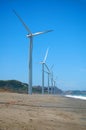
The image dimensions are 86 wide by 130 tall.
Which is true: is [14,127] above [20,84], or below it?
below

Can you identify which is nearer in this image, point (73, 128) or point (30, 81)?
point (73, 128)

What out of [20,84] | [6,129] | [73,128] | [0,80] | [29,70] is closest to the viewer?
[6,129]

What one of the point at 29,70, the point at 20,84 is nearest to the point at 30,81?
the point at 29,70

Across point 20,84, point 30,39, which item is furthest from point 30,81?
point 20,84

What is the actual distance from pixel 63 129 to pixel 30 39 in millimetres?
42763

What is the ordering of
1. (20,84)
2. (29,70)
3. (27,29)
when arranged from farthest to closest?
(20,84)
(27,29)
(29,70)

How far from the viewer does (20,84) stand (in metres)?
168

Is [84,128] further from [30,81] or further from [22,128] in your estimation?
[30,81]

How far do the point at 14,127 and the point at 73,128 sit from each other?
8.12 ft

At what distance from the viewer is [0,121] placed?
9.18 metres

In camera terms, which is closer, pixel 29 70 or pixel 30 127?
pixel 30 127

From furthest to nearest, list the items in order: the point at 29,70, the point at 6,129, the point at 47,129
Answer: the point at 29,70 → the point at 47,129 → the point at 6,129

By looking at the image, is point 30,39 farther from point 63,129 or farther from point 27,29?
point 63,129

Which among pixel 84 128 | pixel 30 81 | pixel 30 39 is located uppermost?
pixel 30 39
